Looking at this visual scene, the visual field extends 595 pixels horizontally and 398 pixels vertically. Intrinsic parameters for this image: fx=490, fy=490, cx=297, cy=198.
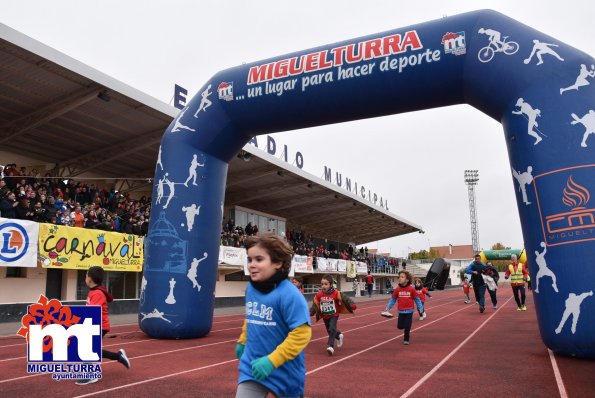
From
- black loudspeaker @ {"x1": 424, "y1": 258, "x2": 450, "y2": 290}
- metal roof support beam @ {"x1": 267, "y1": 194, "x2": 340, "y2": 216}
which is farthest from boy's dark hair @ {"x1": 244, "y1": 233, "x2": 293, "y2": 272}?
black loudspeaker @ {"x1": 424, "y1": 258, "x2": 450, "y2": 290}

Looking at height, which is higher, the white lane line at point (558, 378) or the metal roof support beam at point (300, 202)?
the metal roof support beam at point (300, 202)

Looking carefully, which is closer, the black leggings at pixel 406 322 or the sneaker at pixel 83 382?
the sneaker at pixel 83 382

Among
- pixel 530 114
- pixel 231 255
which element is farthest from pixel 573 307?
pixel 231 255

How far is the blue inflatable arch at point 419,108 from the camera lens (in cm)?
776

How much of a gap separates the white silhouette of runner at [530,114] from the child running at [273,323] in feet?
21.5

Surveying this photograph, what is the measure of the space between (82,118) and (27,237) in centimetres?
535

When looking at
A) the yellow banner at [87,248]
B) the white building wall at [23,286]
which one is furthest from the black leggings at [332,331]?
the white building wall at [23,286]

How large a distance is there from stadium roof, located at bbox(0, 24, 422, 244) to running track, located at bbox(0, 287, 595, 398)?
25.1 feet

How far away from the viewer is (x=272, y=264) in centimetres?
337

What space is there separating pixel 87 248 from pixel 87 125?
502cm

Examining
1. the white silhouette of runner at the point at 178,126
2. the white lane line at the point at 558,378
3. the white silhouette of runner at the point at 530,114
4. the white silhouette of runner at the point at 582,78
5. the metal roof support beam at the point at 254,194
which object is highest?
the metal roof support beam at the point at 254,194

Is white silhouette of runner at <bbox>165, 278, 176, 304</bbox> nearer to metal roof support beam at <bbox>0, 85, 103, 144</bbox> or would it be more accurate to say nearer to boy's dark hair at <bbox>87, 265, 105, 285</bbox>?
boy's dark hair at <bbox>87, 265, 105, 285</bbox>

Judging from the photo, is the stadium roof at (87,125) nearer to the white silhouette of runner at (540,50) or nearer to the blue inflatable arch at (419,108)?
the blue inflatable arch at (419,108)

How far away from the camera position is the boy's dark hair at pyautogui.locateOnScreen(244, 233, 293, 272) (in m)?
3.36
